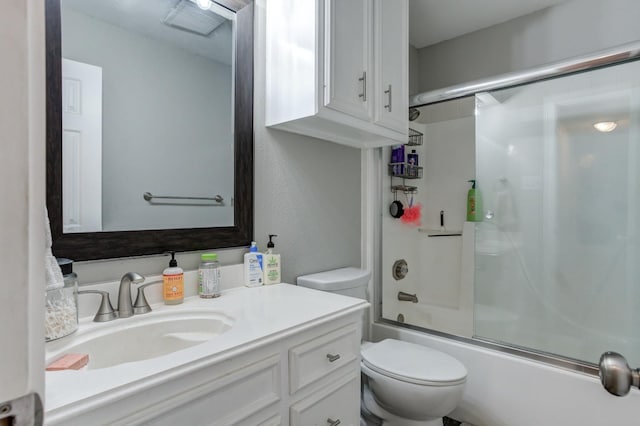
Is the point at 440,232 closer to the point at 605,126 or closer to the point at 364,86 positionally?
the point at 605,126

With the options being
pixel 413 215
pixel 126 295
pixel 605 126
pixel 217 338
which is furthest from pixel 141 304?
pixel 605 126

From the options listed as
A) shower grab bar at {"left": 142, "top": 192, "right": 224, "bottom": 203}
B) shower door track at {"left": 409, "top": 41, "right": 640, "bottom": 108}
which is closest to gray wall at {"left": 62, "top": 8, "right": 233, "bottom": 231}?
shower grab bar at {"left": 142, "top": 192, "right": 224, "bottom": 203}

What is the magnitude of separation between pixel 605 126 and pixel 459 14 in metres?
1.15

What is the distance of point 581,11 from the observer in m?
2.05

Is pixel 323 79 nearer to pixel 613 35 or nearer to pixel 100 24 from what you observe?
pixel 100 24

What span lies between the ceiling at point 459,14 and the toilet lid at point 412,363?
6.82 feet

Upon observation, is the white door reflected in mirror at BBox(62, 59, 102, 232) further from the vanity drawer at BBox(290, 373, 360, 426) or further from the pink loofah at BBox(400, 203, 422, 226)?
the pink loofah at BBox(400, 203, 422, 226)

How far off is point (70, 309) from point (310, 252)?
103 centimetres

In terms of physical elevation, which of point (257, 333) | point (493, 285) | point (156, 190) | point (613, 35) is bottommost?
point (493, 285)

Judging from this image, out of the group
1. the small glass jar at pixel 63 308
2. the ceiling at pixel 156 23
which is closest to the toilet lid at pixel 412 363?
the small glass jar at pixel 63 308

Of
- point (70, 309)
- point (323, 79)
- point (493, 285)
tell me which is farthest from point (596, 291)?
point (70, 309)

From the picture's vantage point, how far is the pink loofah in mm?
2471

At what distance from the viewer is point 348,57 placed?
4.59ft

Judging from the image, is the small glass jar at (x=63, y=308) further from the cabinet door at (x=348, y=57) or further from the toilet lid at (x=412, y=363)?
the toilet lid at (x=412, y=363)
